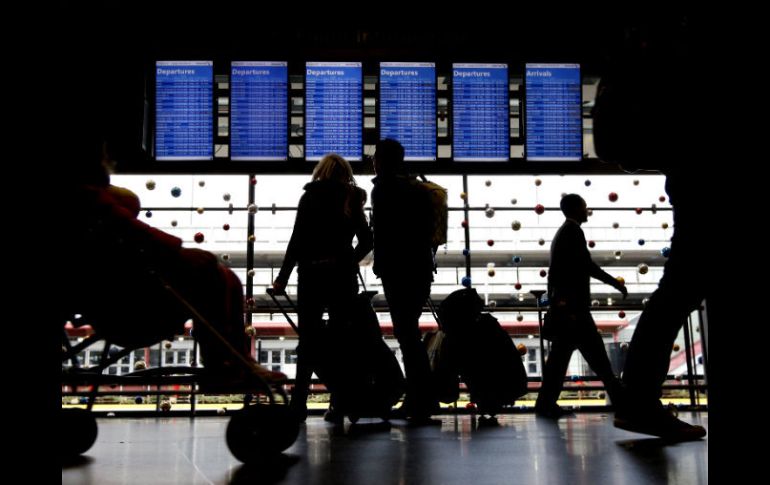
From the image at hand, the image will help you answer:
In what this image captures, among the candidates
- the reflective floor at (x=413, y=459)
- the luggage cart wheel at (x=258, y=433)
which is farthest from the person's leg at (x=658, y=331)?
the luggage cart wheel at (x=258, y=433)

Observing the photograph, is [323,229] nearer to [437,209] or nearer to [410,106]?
[437,209]

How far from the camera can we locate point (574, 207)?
4.51 m

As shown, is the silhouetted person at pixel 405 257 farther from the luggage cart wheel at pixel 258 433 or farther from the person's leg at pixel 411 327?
the luggage cart wheel at pixel 258 433

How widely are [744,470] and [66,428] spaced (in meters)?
2.17

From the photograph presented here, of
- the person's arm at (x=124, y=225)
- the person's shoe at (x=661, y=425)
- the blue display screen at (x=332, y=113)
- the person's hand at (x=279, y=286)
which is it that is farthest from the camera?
the blue display screen at (x=332, y=113)

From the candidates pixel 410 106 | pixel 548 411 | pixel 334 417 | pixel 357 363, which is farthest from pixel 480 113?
pixel 334 417

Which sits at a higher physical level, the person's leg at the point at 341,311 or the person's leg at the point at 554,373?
the person's leg at the point at 341,311

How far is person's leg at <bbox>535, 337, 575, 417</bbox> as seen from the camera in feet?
15.1

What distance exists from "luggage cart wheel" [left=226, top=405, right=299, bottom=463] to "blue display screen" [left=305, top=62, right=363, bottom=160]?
3.00 m

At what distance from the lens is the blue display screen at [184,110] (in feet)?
16.2

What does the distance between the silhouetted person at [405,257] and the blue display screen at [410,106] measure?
3.84ft

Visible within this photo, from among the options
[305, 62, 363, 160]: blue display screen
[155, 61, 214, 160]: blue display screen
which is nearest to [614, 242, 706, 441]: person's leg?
[305, 62, 363, 160]: blue display screen

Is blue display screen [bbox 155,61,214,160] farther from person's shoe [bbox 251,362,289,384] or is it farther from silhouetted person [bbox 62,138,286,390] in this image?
person's shoe [bbox 251,362,289,384]

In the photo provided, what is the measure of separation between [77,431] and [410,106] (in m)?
3.30
